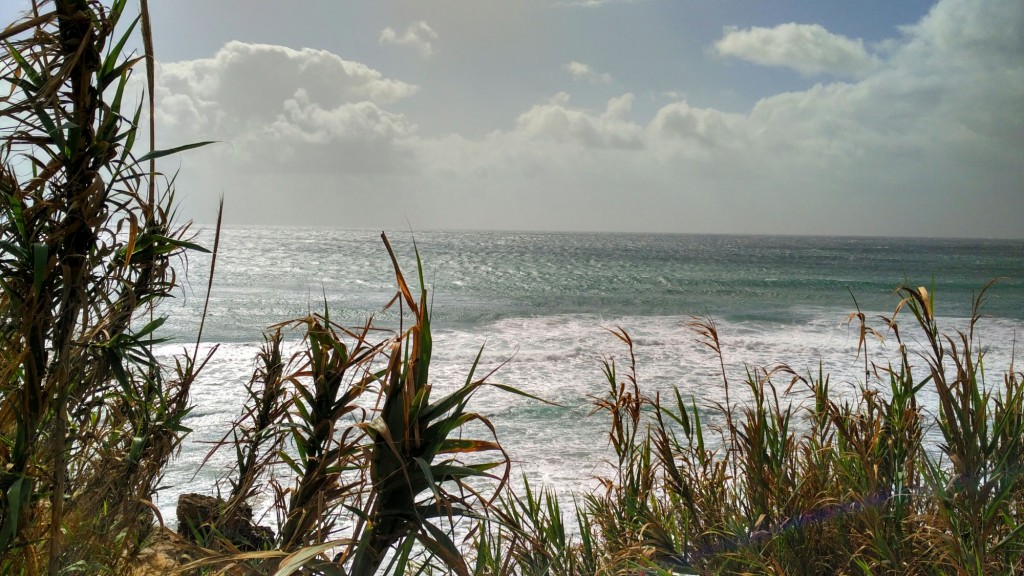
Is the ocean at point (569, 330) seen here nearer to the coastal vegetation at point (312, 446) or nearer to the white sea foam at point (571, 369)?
the white sea foam at point (571, 369)

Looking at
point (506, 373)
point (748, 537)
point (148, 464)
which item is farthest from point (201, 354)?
point (748, 537)

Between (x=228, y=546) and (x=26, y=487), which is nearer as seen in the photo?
(x=228, y=546)

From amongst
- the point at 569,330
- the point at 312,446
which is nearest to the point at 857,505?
the point at 312,446

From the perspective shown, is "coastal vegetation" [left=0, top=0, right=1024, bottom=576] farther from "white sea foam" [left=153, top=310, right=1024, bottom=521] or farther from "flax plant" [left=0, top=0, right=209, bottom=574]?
"white sea foam" [left=153, top=310, right=1024, bottom=521]

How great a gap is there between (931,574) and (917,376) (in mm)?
9227

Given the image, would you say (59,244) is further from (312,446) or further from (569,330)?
(569,330)

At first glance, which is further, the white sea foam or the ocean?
the ocean

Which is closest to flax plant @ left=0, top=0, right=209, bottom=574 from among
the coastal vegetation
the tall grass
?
the coastal vegetation

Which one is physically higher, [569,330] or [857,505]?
[857,505]

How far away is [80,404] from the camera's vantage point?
2.05m

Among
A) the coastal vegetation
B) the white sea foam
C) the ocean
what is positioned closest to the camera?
the coastal vegetation

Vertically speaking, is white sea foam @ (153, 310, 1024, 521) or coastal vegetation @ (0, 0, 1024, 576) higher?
coastal vegetation @ (0, 0, 1024, 576)

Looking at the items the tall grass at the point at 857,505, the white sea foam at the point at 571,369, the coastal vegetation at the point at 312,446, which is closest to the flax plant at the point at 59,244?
the coastal vegetation at the point at 312,446

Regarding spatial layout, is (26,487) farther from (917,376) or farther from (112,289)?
(917,376)
